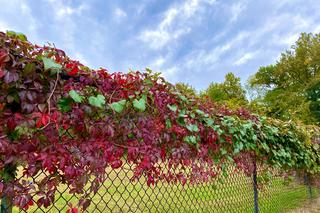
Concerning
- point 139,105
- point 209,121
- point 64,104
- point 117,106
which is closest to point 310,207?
point 209,121

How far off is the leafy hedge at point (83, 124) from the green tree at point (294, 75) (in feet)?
61.4

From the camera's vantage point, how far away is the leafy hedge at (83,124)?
1.40 metres

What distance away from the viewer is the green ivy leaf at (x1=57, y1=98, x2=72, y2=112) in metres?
1.56

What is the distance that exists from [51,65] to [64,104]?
0.23 m

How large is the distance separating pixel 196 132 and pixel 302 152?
284 centimetres

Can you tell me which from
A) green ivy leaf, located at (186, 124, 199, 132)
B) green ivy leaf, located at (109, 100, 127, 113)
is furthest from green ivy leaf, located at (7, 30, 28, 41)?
green ivy leaf, located at (186, 124, 199, 132)

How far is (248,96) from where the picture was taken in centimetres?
3152

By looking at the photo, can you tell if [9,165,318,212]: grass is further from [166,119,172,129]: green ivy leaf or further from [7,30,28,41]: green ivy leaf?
[7,30,28,41]: green ivy leaf

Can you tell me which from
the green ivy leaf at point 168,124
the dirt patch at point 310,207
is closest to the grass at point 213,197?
the dirt patch at point 310,207

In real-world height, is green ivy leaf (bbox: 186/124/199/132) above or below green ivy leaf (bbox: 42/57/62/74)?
below

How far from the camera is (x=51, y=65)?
1485mm

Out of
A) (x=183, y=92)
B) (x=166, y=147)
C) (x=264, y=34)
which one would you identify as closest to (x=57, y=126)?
(x=166, y=147)

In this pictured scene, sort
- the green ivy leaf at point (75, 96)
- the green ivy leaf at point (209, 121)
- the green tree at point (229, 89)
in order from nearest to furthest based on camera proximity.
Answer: the green ivy leaf at point (75, 96) → the green ivy leaf at point (209, 121) → the green tree at point (229, 89)

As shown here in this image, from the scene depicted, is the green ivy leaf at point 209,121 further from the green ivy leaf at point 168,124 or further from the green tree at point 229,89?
the green tree at point 229,89
